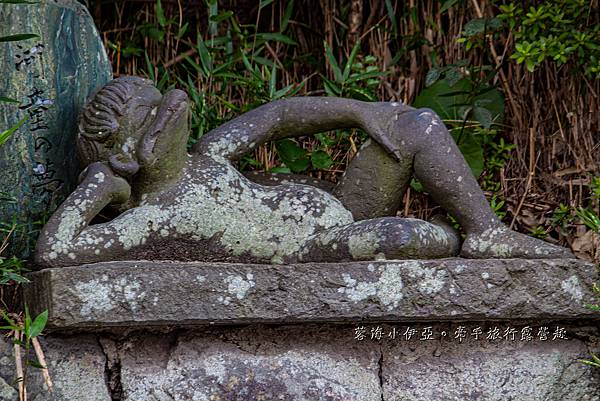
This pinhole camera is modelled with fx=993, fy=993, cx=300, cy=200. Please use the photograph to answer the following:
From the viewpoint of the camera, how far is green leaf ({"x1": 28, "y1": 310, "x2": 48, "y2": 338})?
2.08 metres

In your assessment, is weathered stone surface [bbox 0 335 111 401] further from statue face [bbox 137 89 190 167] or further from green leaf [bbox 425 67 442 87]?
green leaf [bbox 425 67 442 87]

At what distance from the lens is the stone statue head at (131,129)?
2404 millimetres

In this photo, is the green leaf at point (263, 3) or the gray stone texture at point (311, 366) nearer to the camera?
the gray stone texture at point (311, 366)

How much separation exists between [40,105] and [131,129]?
0.28 metres

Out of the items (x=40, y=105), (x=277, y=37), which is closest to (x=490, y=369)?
(x=40, y=105)

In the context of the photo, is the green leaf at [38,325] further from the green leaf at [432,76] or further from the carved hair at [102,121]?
the green leaf at [432,76]

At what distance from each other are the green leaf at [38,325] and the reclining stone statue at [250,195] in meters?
0.18

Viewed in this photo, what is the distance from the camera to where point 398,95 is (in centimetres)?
360

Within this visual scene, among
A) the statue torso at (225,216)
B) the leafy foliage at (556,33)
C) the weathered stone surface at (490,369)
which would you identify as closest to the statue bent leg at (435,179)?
the statue torso at (225,216)

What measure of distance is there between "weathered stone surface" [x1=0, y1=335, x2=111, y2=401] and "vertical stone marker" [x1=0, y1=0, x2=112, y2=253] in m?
0.32

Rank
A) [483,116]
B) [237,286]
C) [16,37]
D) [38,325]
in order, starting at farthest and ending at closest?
[483,116], [16,37], [237,286], [38,325]

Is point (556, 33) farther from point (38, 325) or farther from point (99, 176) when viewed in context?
point (38, 325)

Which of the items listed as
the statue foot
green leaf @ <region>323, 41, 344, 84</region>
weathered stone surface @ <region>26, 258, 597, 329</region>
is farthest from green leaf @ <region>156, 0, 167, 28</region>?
the statue foot

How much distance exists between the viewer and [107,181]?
2371 millimetres
